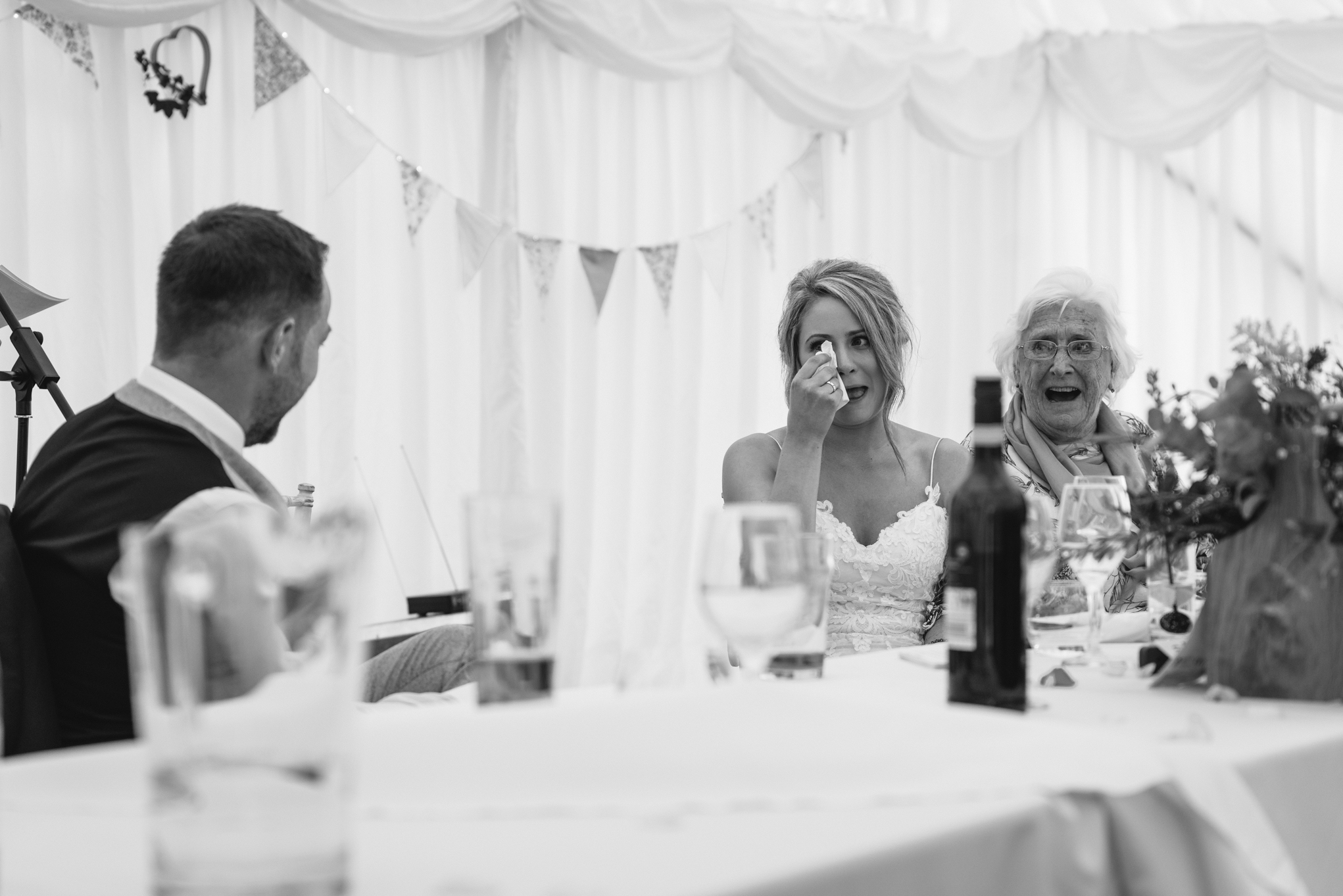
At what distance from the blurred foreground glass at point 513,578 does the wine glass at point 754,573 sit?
0.13 meters

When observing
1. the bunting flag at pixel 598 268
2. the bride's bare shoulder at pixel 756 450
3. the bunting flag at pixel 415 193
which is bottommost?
the bride's bare shoulder at pixel 756 450

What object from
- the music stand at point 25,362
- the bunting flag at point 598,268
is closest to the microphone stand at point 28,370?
the music stand at point 25,362

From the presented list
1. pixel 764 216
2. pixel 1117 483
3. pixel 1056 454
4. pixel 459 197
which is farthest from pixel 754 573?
pixel 764 216

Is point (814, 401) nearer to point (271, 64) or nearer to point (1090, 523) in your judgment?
point (1090, 523)

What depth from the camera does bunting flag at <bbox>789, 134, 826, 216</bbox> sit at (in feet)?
16.3

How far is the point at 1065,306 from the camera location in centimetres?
303

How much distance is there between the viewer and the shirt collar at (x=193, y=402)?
1777 mm

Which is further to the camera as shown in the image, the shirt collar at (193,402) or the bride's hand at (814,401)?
the bride's hand at (814,401)

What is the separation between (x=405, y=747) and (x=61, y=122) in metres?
3.13

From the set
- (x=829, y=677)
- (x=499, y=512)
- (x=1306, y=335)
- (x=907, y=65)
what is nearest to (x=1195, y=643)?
(x=829, y=677)

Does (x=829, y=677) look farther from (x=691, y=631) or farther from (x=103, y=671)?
(x=691, y=631)

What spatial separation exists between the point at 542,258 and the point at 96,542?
2790 millimetres

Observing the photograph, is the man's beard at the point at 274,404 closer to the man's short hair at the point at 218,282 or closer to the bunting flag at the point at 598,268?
the man's short hair at the point at 218,282

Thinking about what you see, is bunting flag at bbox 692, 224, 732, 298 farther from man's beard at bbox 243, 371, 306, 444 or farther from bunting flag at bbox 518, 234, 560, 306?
man's beard at bbox 243, 371, 306, 444
